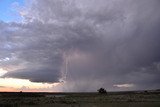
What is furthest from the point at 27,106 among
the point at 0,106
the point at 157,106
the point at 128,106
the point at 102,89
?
the point at 102,89

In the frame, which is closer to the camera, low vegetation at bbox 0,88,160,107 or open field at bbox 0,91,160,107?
open field at bbox 0,91,160,107

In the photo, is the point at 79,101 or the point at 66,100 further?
the point at 66,100

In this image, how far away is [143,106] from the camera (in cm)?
5575

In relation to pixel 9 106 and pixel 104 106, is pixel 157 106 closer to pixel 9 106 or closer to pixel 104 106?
pixel 104 106

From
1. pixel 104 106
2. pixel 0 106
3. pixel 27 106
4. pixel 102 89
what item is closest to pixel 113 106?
pixel 104 106

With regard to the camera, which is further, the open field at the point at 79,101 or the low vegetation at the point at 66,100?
the low vegetation at the point at 66,100

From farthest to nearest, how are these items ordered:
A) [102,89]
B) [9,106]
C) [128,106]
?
[102,89], [128,106], [9,106]

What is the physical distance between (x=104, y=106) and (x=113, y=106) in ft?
5.87

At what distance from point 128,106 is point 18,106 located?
69.3 feet

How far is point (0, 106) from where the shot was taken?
172 ft

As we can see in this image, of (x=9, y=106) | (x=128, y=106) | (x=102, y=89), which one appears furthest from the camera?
(x=102, y=89)

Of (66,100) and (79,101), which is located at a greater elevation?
(66,100)

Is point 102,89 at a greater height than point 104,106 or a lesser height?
greater

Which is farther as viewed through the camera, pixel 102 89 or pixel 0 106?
pixel 102 89
